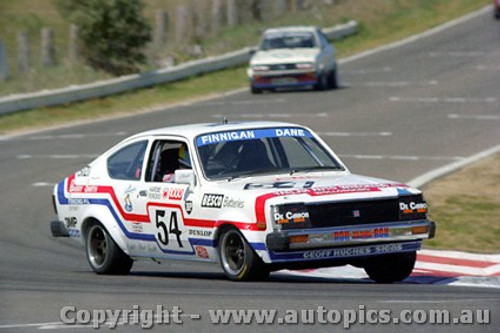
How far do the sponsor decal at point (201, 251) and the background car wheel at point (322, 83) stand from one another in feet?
72.5

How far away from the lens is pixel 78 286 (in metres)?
11.2

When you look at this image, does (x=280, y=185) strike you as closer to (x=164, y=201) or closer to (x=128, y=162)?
(x=164, y=201)

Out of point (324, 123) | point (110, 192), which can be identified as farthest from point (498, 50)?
point (110, 192)

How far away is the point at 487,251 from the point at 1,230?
20.8 feet

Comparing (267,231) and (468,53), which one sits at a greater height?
(267,231)

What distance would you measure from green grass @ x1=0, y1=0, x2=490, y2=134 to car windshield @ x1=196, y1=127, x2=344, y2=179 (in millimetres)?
16342

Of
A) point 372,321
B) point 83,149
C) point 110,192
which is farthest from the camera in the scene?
point 83,149

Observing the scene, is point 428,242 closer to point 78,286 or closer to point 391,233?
point 391,233

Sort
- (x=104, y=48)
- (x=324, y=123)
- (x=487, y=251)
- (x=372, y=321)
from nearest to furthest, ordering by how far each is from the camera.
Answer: (x=372, y=321)
(x=487, y=251)
(x=324, y=123)
(x=104, y=48)

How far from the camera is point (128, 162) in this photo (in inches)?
499

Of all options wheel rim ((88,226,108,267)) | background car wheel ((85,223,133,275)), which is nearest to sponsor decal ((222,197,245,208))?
background car wheel ((85,223,133,275))

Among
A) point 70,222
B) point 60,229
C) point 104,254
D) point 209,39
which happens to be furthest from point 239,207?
point 209,39

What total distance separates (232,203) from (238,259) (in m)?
0.49

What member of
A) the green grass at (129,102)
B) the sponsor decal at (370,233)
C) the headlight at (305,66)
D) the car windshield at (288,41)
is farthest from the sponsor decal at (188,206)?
the car windshield at (288,41)
